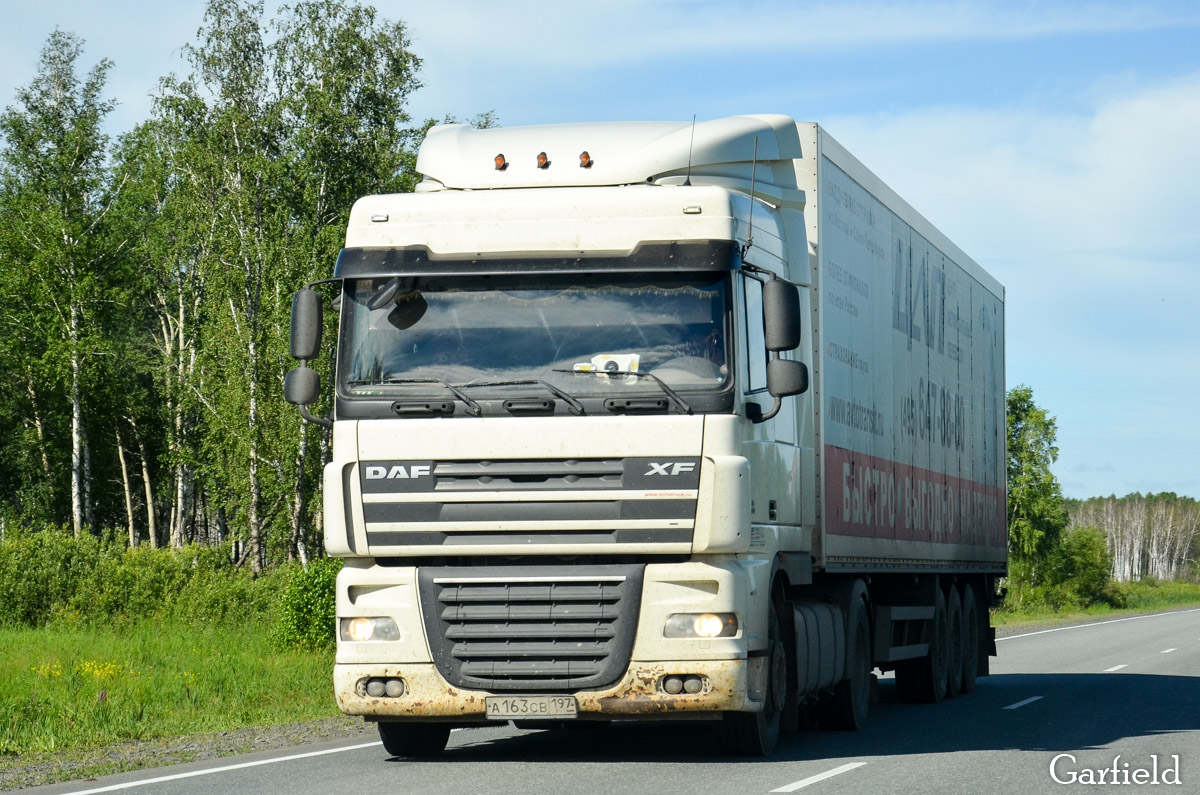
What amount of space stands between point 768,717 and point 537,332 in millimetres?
3215

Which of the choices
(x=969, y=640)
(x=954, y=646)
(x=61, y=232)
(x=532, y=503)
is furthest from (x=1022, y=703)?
(x=61, y=232)

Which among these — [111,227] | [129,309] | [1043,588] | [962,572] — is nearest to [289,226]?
[111,227]

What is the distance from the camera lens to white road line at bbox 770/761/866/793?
8820mm

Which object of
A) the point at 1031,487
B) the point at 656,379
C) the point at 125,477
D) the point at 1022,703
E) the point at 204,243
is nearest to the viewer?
the point at 656,379

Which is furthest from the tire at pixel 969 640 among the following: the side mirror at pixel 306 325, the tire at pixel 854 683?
the side mirror at pixel 306 325

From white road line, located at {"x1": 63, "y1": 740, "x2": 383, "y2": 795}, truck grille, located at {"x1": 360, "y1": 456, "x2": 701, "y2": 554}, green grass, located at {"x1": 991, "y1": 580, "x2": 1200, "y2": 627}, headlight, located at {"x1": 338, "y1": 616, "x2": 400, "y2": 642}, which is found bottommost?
green grass, located at {"x1": 991, "y1": 580, "x2": 1200, "y2": 627}

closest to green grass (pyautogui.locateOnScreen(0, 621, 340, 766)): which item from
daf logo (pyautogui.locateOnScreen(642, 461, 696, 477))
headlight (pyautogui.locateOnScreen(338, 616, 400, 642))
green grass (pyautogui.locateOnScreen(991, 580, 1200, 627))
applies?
headlight (pyautogui.locateOnScreen(338, 616, 400, 642))

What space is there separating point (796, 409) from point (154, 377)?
40.4m

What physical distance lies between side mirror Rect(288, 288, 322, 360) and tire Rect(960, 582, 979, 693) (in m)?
10.7

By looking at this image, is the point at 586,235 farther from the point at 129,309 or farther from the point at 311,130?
the point at 129,309

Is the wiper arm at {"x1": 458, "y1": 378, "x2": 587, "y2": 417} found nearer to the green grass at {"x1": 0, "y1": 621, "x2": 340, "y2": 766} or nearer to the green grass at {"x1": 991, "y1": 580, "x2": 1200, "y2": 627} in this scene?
the green grass at {"x1": 0, "y1": 621, "x2": 340, "y2": 766}

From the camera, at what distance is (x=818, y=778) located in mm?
9391

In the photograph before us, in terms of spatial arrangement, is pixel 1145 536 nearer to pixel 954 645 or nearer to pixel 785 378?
pixel 954 645

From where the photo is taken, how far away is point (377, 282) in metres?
9.66
